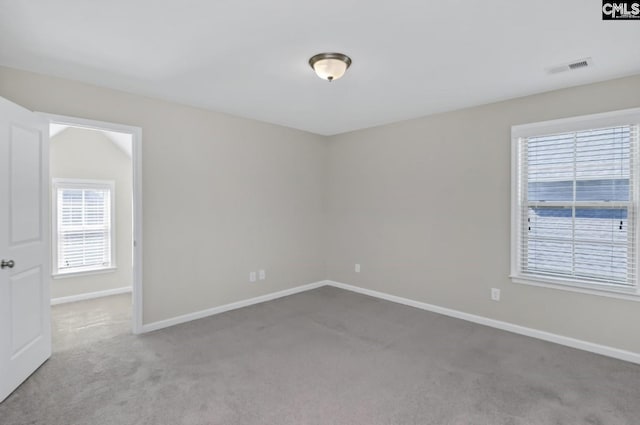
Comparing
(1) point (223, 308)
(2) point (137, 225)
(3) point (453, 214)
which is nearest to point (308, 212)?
(1) point (223, 308)

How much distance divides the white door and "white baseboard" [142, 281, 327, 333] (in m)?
0.94

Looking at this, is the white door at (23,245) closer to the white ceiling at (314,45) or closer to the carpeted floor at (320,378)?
the carpeted floor at (320,378)

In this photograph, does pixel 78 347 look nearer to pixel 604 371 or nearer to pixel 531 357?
pixel 531 357

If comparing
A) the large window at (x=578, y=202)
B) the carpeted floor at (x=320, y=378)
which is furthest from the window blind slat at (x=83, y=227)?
the large window at (x=578, y=202)

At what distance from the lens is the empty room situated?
2.18 m

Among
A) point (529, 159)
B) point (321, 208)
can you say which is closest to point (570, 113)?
point (529, 159)

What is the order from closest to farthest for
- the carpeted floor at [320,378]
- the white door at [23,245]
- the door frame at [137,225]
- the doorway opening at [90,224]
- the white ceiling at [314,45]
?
the white ceiling at [314,45]
the carpeted floor at [320,378]
the white door at [23,245]
the door frame at [137,225]
the doorway opening at [90,224]

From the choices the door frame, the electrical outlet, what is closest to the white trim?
the electrical outlet

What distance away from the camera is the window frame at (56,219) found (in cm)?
454

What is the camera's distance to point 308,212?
527 cm

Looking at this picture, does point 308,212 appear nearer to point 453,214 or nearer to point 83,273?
point 453,214

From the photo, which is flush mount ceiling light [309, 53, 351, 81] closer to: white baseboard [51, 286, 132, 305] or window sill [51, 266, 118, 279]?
window sill [51, 266, 118, 279]

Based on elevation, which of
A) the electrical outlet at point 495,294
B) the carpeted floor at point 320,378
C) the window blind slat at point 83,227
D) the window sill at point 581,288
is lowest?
the carpeted floor at point 320,378

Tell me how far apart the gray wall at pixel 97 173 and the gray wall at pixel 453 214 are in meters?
3.25
